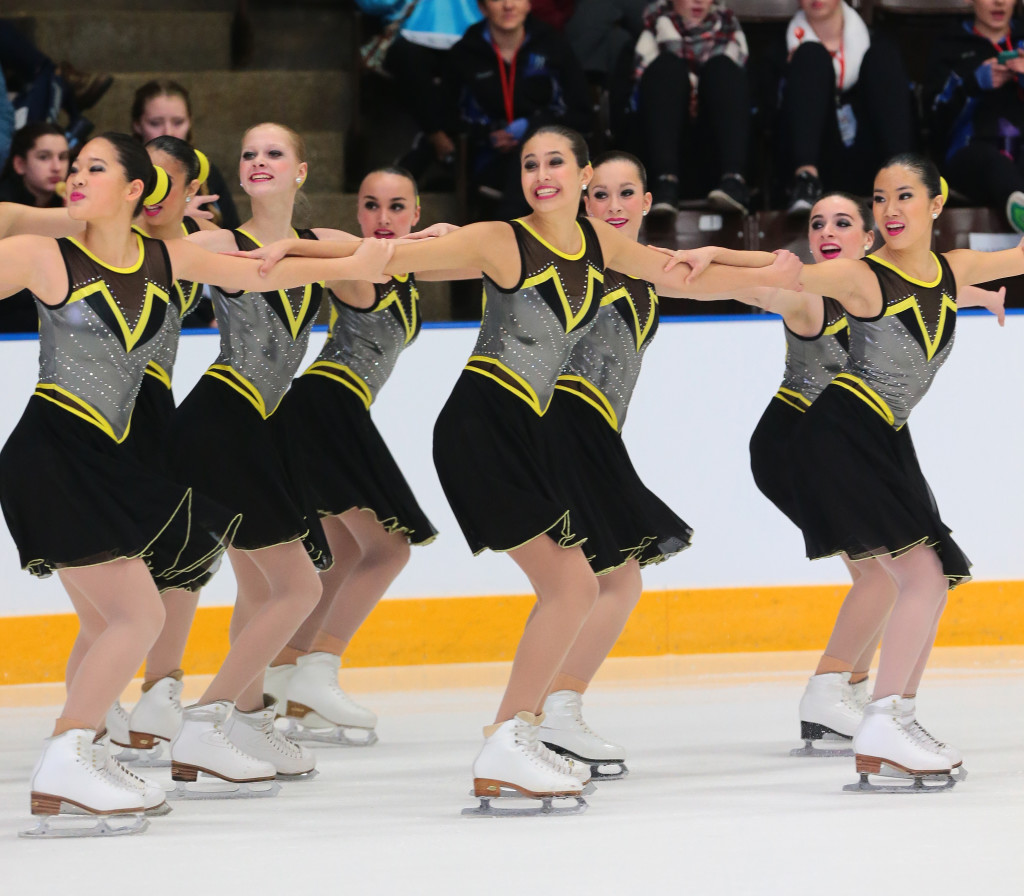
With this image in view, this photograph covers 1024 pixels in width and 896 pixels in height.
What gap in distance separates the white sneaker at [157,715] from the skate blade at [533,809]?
1169 mm

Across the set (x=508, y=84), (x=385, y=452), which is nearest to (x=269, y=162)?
(x=385, y=452)

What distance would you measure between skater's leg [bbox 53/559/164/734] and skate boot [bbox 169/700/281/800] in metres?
0.49

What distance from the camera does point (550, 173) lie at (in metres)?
3.83

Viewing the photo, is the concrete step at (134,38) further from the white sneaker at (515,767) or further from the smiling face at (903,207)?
the white sneaker at (515,767)

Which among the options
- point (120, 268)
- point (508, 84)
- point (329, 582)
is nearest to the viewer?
point (120, 268)

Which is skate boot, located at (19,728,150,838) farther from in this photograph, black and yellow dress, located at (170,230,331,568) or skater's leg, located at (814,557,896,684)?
skater's leg, located at (814,557,896,684)

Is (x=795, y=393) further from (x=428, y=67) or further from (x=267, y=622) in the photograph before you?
(x=428, y=67)

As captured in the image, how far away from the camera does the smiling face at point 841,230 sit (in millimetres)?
4793

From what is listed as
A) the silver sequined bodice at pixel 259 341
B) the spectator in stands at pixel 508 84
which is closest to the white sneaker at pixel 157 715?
the silver sequined bodice at pixel 259 341

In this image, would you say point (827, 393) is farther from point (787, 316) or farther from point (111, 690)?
point (111, 690)

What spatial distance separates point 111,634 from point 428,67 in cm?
461

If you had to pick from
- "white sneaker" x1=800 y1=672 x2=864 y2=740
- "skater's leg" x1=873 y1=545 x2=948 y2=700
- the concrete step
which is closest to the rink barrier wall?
"white sneaker" x1=800 y1=672 x2=864 y2=740

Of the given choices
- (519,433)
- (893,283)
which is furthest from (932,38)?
(519,433)

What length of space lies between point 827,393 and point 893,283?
31 centimetres
